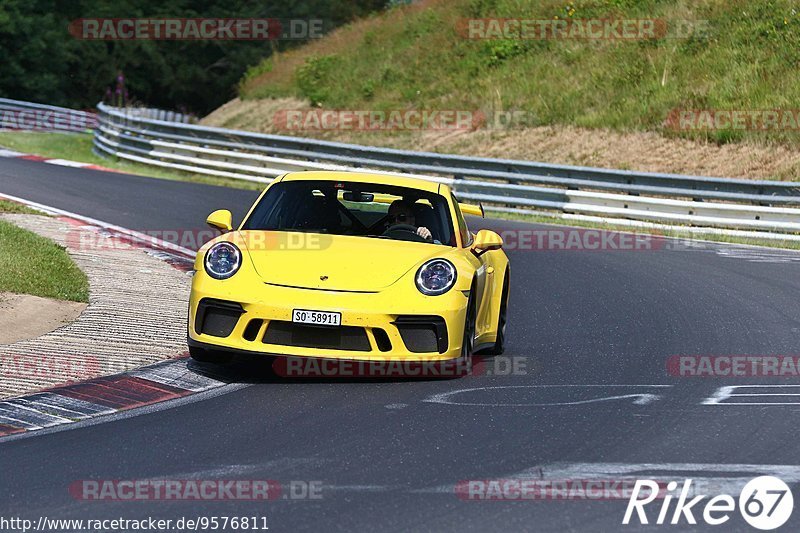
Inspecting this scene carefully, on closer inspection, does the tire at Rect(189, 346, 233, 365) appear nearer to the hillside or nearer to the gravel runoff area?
the gravel runoff area

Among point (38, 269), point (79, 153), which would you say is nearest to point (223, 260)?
point (38, 269)

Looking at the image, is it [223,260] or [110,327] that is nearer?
[223,260]

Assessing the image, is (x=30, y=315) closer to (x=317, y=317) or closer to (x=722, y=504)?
(x=317, y=317)

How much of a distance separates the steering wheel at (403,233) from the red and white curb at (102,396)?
5.59 feet

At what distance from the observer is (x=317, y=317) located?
8477 mm

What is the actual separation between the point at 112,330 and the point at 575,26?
92.6 ft

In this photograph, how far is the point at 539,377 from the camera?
927cm

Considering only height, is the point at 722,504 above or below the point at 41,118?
below

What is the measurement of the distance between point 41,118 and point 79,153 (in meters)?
12.4

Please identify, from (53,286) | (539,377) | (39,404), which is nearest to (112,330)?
(53,286)

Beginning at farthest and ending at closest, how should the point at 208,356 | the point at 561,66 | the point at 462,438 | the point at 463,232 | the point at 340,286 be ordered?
the point at 561,66 < the point at 463,232 < the point at 208,356 < the point at 340,286 < the point at 462,438

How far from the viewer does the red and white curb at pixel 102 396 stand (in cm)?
739

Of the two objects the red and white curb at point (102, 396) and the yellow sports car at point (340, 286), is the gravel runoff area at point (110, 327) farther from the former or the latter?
the yellow sports car at point (340, 286)

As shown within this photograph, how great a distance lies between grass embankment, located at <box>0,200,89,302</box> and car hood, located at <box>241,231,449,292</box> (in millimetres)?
2548
